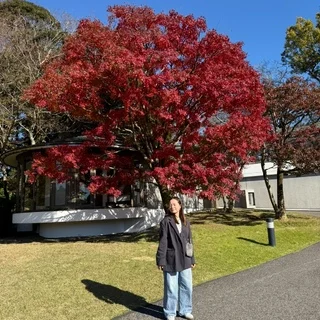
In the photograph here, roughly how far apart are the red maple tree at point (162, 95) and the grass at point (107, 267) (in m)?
1.90

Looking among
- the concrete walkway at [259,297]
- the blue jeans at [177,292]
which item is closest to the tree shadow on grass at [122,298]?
the concrete walkway at [259,297]

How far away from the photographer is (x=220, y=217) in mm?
16484

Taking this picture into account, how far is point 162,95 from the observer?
30.9 feet

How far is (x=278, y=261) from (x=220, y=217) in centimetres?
824

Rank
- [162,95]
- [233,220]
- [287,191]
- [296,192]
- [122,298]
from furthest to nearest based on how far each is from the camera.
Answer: [287,191] < [296,192] < [233,220] < [162,95] < [122,298]

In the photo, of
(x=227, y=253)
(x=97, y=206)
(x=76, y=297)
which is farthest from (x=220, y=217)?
(x=76, y=297)

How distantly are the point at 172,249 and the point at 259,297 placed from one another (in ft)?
6.21

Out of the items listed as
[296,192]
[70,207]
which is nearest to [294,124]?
[296,192]

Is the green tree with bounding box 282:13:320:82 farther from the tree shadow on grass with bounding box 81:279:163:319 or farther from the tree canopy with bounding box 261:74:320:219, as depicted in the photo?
the tree shadow on grass with bounding box 81:279:163:319

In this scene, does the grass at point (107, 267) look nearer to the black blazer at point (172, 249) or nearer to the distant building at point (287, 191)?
the black blazer at point (172, 249)

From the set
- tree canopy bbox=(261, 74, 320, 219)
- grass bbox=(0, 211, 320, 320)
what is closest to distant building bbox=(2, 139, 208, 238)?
grass bbox=(0, 211, 320, 320)

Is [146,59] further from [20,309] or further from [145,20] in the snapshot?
[20,309]

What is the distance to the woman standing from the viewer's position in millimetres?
4578

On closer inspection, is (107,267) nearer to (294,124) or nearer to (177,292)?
(177,292)
